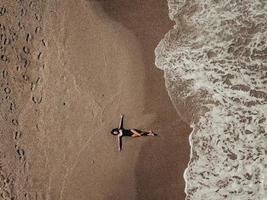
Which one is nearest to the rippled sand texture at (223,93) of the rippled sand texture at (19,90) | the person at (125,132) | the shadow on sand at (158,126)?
the shadow on sand at (158,126)

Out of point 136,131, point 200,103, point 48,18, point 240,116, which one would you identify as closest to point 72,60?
point 48,18

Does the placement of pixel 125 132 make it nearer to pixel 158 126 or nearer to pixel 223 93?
pixel 158 126

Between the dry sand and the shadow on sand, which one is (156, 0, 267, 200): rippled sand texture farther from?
the dry sand

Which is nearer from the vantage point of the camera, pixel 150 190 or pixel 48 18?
pixel 150 190

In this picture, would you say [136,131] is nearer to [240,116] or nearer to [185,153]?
[185,153]

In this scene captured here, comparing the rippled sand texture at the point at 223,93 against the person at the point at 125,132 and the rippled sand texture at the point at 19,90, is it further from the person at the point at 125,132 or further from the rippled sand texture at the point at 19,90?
the rippled sand texture at the point at 19,90

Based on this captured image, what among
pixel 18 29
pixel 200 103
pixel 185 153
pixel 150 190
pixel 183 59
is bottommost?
pixel 150 190

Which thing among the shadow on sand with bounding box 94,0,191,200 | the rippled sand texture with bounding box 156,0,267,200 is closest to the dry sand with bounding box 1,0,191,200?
the shadow on sand with bounding box 94,0,191,200
